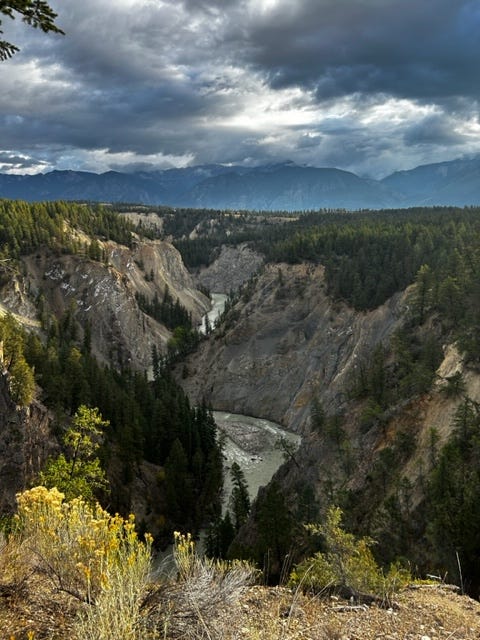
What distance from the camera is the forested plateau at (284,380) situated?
116ft

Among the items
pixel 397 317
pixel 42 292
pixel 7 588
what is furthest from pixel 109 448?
pixel 42 292

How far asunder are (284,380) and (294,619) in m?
82.5

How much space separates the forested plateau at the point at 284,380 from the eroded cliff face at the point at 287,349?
0.39 meters

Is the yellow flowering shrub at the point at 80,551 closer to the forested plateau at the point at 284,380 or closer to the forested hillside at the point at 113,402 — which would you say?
the forested plateau at the point at 284,380

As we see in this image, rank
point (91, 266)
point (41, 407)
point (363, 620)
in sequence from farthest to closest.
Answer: point (91, 266) < point (41, 407) < point (363, 620)

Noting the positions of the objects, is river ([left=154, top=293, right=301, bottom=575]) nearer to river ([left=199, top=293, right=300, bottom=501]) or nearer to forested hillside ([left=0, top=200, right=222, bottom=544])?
river ([left=199, top=293, right=300, bottom=501])

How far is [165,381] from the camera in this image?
86812mm

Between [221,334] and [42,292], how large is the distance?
42941mm

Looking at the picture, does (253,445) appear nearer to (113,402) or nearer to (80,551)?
(113,402)

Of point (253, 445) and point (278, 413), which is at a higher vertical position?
point (278, 413)

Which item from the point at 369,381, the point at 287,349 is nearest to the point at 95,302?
the point at 287,349

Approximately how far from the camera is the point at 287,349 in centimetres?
9594

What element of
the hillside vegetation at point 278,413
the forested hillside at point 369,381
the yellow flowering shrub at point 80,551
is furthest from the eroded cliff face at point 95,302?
the yellow flowering shrub at point 80,551

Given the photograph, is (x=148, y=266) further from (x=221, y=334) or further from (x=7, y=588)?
(x=7, y=588)
